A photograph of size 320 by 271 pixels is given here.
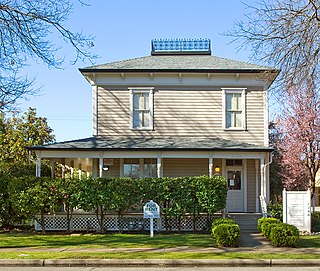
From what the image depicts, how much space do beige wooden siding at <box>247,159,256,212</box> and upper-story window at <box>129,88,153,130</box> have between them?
529 cm

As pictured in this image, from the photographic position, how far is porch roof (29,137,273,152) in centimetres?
2195

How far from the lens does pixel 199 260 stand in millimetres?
12812

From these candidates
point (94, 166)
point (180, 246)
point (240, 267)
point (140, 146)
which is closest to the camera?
point (240, 267)

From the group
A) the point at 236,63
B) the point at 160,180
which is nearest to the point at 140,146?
the point at 160,180

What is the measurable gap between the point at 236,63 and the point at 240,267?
48.5ft

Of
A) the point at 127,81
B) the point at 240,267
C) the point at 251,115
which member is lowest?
the point at 240,267

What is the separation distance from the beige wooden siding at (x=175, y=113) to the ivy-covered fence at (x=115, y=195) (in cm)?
440

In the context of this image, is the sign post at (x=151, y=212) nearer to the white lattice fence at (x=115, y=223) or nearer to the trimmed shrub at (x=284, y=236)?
the white lattice fence at (x=115, y=223)

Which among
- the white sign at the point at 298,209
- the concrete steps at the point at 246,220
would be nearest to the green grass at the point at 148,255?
the white sign at the point at 298,209

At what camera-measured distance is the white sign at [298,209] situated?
20.0 metres

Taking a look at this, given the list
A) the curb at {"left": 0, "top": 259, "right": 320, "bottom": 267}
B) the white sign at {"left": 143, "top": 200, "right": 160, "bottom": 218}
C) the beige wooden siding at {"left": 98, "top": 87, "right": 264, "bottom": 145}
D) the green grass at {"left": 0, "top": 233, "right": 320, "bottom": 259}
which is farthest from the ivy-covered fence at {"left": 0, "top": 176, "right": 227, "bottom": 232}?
the curb at {"left": 0, "top": 259, "right": 320, "bottom": 267}

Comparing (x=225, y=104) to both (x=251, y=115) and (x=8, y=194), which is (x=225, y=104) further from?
(x=8, y=194)

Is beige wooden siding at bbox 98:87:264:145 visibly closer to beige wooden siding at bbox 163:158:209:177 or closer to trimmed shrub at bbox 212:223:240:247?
beige wooden siding at bbox 163:158:209:177

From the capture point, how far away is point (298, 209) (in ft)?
66.1
